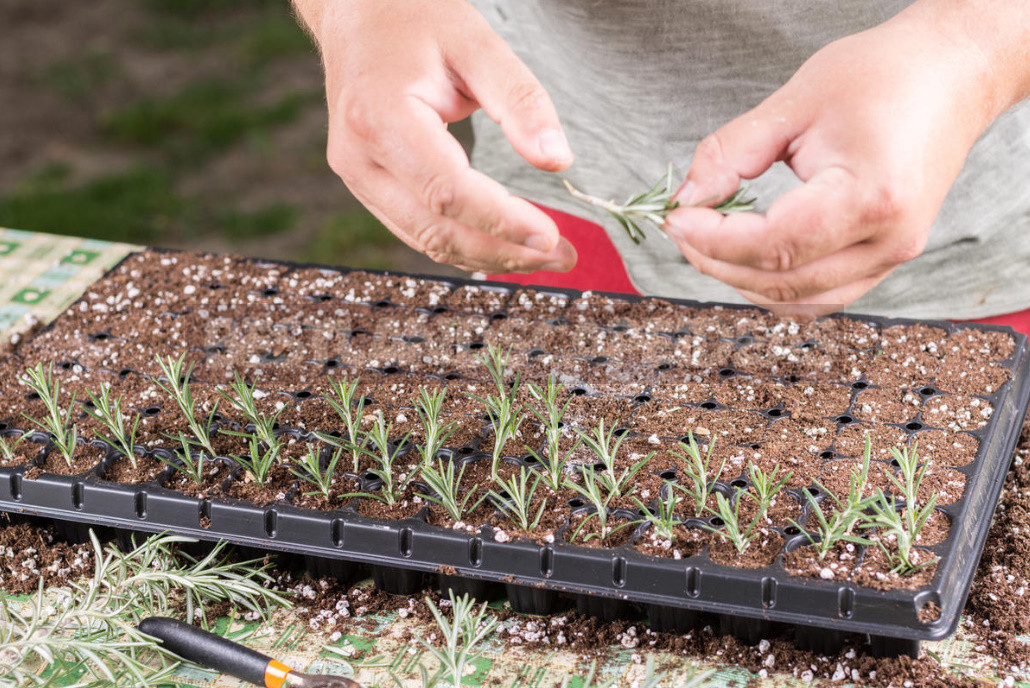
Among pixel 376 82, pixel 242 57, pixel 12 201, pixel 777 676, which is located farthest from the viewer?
pixel 242 57

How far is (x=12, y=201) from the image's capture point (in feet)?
17.1

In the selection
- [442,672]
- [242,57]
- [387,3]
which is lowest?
[442,672]

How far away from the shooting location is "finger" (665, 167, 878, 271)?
1296 mm

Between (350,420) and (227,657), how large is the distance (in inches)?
14.9

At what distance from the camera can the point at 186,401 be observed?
1640 millimetres

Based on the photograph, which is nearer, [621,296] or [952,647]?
[952,647]

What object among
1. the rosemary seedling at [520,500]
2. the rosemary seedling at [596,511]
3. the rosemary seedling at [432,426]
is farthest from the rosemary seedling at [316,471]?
the rosemary seedling at [596,511]

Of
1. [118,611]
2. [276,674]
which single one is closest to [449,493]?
[276,674]

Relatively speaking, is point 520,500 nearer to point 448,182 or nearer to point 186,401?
point 448,182

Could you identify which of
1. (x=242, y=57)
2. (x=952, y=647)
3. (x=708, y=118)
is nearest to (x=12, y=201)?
(x=242, y=57)

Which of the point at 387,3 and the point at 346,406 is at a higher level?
the point at 387,3

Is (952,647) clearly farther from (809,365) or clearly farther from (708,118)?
(708,118)

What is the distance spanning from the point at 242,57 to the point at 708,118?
4.97 meters

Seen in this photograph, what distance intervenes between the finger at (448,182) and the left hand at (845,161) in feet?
0.60
